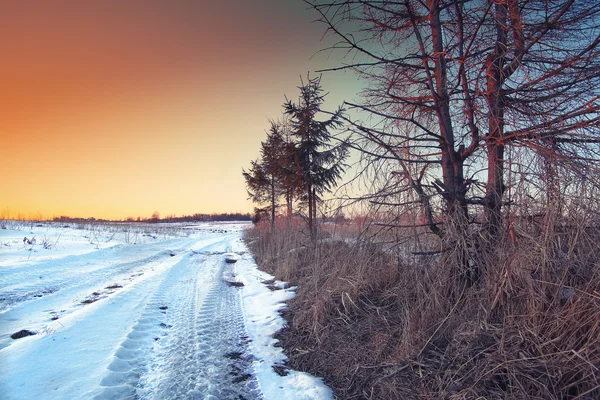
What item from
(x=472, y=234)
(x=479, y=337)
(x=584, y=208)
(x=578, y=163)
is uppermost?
(x=578, y=163)

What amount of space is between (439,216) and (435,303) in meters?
1.01

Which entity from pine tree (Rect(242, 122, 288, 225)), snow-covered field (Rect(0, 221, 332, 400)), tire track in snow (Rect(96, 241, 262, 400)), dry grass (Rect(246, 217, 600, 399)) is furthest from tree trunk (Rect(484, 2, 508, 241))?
pine tree (Rect(242, 122, 288, 225))

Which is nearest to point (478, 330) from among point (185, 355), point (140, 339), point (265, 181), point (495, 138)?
point (495, 138)

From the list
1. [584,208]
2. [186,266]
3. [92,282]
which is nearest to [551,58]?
[584,208]

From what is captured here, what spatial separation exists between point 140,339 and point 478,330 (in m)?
4.05

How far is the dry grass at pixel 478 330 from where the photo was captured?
2.08 metres

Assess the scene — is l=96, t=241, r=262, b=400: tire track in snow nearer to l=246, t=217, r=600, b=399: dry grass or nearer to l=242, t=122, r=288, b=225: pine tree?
l=246, t=217, r=600, b=399: dry grass

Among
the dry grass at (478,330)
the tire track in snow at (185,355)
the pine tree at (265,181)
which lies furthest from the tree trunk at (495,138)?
the pine tree at (265,181)

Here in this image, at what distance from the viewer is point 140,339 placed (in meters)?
4.04

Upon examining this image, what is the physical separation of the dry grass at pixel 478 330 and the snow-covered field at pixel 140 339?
1.81 feet

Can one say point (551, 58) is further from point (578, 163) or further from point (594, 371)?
point (594, 371)

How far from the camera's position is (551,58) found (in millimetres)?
3166

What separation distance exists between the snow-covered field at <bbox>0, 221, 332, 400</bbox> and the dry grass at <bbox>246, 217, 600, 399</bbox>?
55 cm

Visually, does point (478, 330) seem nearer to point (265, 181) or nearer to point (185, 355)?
point (185, 355)
